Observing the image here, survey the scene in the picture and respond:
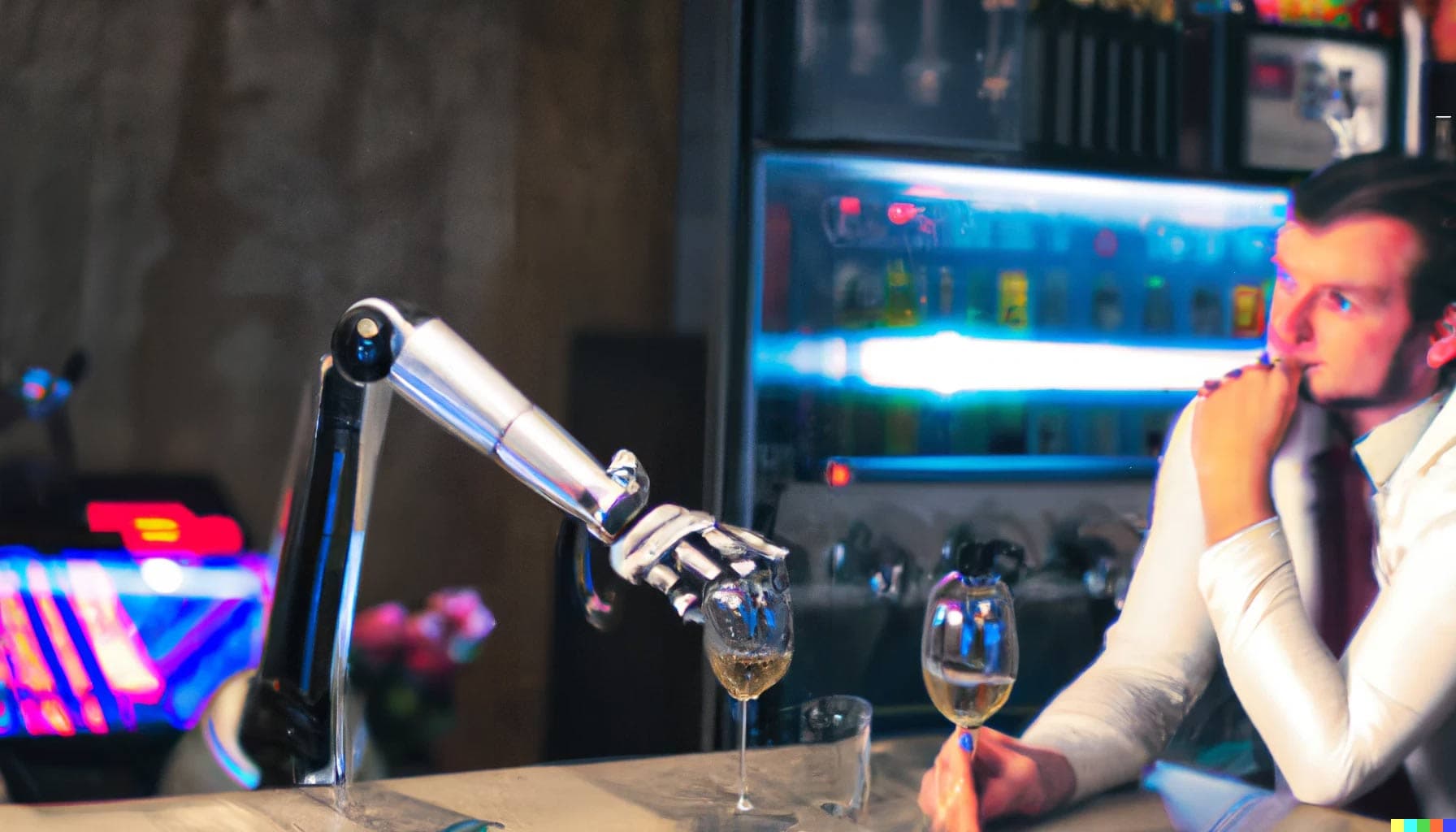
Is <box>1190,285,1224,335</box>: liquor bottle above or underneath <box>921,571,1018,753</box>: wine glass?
above

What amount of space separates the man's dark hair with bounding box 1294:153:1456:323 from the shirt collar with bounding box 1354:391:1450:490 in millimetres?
249

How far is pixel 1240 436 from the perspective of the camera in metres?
2.06

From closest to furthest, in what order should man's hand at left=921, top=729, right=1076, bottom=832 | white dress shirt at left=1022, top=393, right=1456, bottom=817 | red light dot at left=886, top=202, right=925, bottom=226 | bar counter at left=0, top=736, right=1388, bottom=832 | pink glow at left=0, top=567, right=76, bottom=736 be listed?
bar counter at left=0, top=736, right=1388, bottom=832 < man's hand at left=921, top=729, right=1076, bottom=832 < pink glow at left=0, top=567, right=76, bottom=736 < white dress shirt at left=1022, top=393, right=1456, bottom=817 < red light dot at left=886, top=202, right=925, bottom=226

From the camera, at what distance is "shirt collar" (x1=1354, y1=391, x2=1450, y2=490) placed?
Answer: 6.42 ft

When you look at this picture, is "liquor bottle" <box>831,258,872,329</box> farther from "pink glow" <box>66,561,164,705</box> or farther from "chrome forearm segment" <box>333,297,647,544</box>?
"pink glow" <box>66,561,164,705</box>

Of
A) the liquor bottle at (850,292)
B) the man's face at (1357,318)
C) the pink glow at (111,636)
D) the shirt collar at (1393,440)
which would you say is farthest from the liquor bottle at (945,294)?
the pink glow at (111,636)

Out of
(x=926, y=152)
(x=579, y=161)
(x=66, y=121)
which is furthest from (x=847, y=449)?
(x=66, y=121)

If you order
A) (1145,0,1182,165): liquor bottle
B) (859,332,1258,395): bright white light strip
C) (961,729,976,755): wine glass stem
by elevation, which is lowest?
(961,729,976,755): wine glass stem

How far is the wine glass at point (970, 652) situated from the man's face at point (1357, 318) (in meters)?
1.02

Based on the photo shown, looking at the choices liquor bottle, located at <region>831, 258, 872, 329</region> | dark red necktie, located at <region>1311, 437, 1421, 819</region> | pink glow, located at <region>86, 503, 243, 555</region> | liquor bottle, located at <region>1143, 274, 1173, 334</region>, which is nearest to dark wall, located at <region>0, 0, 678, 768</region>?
pink glow, located at <region>86, 503, 243, 555</region>

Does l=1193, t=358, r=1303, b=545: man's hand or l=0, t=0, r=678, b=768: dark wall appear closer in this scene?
l=0, t=0, r=678, b=768: dark wall

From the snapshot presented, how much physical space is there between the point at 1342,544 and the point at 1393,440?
0.59 ft

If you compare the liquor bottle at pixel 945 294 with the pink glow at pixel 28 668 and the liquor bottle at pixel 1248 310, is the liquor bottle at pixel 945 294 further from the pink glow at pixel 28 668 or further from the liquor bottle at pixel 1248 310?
the pink glow at pixel 28 668

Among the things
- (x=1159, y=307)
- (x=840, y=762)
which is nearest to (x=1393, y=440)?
(x=1159, y=307)
